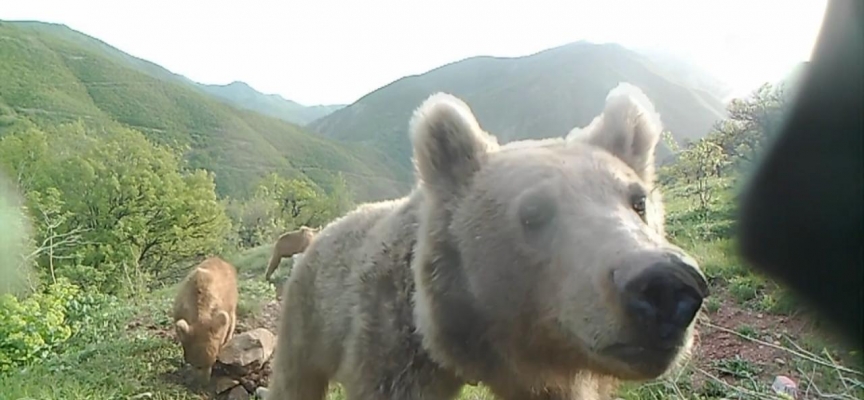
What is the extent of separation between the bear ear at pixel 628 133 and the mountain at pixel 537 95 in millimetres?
6987

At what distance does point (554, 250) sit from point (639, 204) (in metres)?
0.40

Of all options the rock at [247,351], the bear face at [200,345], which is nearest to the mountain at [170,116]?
the rock at [247,351]

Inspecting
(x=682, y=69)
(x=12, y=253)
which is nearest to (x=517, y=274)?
(x=12, y=253)

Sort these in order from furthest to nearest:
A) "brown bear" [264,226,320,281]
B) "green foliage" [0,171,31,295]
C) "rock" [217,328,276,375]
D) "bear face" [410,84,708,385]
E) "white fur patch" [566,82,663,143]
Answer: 1. "brown bear" [264,226,320,281]
2. "green foliage" [0,171,31,295]
3. "rock" [217,328,276,375]
4. "white fur patch" [566,82,663,143]
5. "bear face" [410,84,708,385]

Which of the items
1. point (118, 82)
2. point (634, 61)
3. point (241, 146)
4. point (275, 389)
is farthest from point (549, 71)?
point (275, 389)

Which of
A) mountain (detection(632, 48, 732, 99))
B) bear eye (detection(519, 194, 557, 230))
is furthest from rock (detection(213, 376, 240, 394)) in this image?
mountain (detection(632, 48, 732, 99))

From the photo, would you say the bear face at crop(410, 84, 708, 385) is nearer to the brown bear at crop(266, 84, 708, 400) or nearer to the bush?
the brown bear at crop(266, 84, 708, 400)

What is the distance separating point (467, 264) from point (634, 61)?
54.7 meters

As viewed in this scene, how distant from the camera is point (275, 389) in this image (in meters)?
3.57

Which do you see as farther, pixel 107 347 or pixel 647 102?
pixel 107 347

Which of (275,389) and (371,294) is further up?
(371,294)

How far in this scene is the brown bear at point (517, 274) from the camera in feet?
5.99

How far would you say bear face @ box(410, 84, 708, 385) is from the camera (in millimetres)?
1771

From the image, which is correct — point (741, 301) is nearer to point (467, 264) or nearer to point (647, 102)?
point (647, 102)
